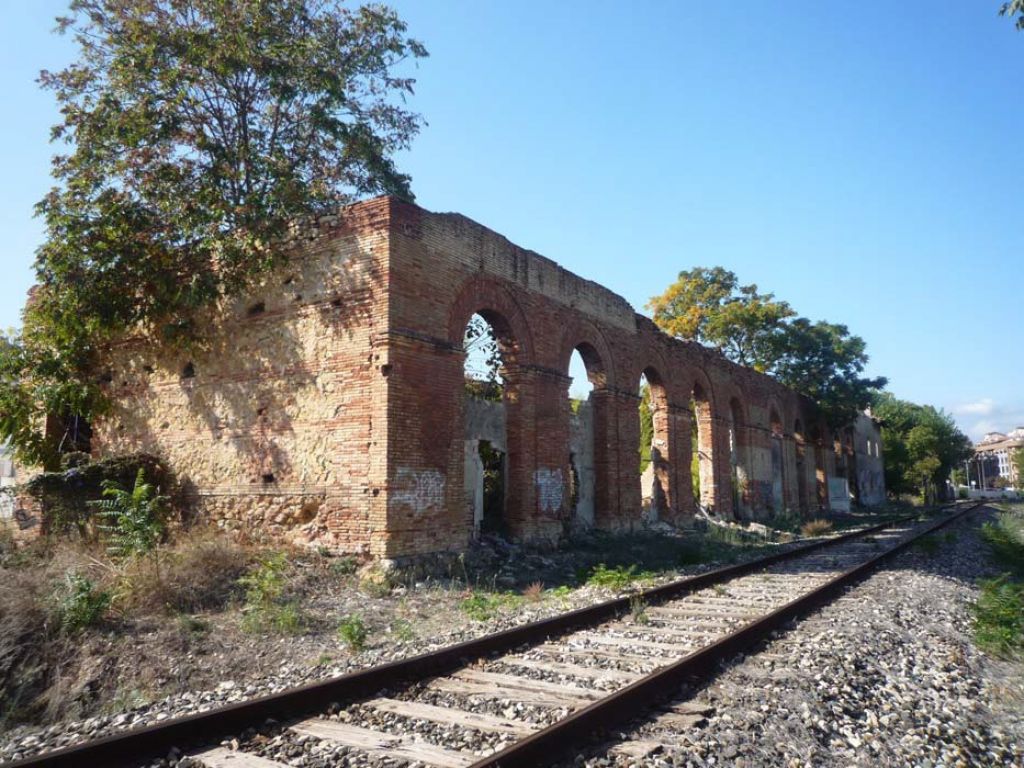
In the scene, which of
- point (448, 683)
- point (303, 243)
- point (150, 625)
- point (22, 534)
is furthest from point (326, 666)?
point (22, 534)

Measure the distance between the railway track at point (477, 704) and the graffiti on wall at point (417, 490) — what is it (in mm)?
3920

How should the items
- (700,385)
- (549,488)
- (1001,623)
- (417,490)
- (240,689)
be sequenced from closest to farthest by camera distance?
(240,689) → (1001,623) → (417,490) → (549,488) → (700,385)

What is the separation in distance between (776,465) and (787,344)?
25.9ft

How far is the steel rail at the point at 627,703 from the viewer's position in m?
3.56

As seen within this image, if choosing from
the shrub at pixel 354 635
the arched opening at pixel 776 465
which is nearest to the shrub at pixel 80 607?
the shrub at pixel 354 635

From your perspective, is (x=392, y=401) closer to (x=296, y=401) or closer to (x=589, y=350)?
(x=296, y=401)

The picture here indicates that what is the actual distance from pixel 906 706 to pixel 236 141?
48.8 feet

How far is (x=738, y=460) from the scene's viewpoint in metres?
24.8

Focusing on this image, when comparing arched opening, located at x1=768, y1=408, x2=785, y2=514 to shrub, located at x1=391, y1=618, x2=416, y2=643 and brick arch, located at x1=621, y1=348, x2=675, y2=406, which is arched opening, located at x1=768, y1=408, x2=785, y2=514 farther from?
shrub, located at x1=391, y1=618, x2=416, y2=643

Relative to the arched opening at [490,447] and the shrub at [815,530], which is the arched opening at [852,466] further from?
the arched opening at [490,447]

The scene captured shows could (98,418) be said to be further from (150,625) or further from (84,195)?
(150,625)

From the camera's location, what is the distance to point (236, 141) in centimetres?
1484

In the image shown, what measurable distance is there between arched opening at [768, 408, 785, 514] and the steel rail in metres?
21.4

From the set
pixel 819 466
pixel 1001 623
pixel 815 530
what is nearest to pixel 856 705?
pixel 1001 623
